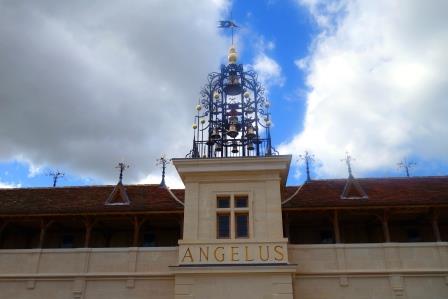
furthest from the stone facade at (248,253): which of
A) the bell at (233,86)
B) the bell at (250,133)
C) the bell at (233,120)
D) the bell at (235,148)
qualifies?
the bell at (233,86)

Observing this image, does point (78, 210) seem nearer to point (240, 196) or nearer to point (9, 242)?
point (9, 242)

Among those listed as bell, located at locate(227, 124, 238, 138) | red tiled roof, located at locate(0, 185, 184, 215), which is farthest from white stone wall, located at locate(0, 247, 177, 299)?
bell, located at locate(227, 124, 238, 138)

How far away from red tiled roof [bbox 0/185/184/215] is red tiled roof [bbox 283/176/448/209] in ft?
19.2

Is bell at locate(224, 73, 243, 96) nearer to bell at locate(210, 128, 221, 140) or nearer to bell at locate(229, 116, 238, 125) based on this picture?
bell at locate(229, 116, 238, 125)

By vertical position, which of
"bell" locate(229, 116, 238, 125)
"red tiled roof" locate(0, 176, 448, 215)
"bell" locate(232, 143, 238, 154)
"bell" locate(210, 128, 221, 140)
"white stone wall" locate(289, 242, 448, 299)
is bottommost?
"white stone wall" locate(289, 242, 448, 299)

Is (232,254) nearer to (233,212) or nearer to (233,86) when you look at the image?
(233,212)

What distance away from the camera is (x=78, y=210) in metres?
21.3

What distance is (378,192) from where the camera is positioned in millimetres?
22688

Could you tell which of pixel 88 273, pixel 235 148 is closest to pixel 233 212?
pixel 235 148

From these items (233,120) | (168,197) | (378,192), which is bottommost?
(378,192)

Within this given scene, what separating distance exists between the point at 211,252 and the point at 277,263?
2.67 metres

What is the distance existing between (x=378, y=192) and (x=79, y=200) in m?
14.9

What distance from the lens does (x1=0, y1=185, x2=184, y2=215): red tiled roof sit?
21375 mm

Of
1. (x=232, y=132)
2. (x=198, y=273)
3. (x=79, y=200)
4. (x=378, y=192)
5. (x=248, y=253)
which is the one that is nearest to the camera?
(x=198, y=273)
